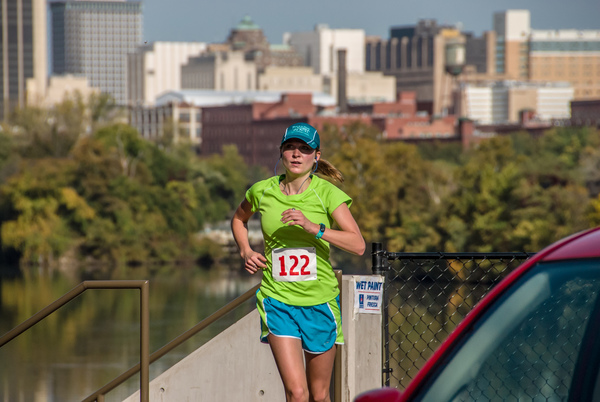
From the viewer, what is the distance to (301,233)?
177 inches

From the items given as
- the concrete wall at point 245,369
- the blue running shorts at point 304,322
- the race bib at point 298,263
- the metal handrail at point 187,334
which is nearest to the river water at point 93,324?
the metal handrail at point 187,334

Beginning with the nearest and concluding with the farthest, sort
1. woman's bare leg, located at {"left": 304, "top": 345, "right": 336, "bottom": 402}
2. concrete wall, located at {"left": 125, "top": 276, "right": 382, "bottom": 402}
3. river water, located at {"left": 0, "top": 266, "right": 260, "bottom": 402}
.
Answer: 1. woman's bare leg, located at {"left": 304, "top": 345, "right": 336, "bottom": 402}
2. concrete wall, located at {"left": 125, "top": 276, "right": 382, "bottom": 402}
3. river water, located at {"left": 0, "top": 266, "right": 260, "bottom": 402}

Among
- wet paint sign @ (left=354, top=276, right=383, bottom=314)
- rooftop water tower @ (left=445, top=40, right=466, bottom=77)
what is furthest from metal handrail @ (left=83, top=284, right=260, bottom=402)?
rooftop water tower @ (left=445, top=40, right=466, bottom=77)

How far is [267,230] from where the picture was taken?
454cm

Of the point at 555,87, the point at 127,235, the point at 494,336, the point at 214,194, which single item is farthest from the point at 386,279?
the point at 555,87

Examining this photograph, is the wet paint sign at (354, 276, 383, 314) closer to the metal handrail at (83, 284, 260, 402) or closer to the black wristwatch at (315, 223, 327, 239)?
the metal handrail at (83, 284, 260, 402)

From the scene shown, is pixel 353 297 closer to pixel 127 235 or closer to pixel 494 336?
pixel 494 336

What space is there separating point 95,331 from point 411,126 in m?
70.9

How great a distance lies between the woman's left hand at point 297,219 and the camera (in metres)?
4.32

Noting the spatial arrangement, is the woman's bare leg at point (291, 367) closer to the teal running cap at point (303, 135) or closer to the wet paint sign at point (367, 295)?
the teal running cap at point (303, 135)

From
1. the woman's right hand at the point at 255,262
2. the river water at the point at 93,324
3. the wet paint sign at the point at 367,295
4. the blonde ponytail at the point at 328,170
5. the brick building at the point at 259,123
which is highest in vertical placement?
the blonde ponytail at the point at 328,170

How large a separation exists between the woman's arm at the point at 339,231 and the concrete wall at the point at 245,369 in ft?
4.23

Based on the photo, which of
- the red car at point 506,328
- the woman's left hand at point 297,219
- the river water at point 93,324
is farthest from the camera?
the river water at point 93,324

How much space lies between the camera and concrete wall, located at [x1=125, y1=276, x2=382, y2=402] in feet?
18.9
